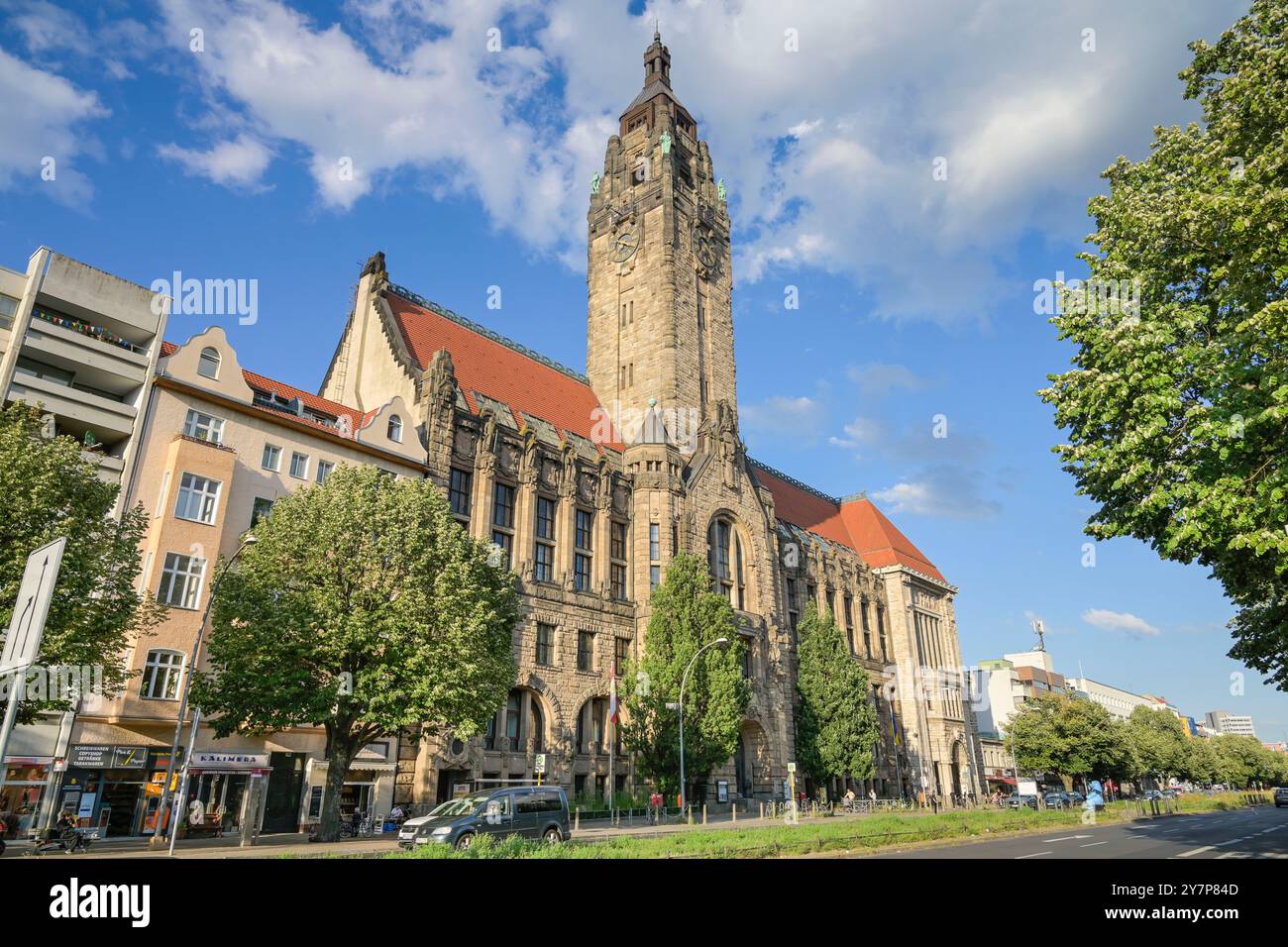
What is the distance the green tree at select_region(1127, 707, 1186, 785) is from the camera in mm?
90312

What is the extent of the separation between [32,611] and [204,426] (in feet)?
95.4

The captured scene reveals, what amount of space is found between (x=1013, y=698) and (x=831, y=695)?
79.0 metres

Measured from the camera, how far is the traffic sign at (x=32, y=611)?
8.07 m

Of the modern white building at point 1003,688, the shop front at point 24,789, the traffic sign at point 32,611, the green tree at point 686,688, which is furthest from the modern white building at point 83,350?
the modern white building at point 1003,688

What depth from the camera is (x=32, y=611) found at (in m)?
8.30

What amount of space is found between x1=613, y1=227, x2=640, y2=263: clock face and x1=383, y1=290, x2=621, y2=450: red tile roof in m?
10.8

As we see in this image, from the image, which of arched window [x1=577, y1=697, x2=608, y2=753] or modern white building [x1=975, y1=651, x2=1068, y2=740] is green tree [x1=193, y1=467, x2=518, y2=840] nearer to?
arched window [x1=577, y1=697, x2=608, y2=753]

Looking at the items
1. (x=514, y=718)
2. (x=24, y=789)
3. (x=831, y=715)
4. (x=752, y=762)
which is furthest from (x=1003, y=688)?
(x=24, y=789)

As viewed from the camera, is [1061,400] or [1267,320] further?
[1061,400]

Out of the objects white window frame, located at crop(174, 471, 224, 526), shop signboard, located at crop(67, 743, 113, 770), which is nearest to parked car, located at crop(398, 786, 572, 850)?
shop signboard, located at crop(67, 743, 113, 770)
